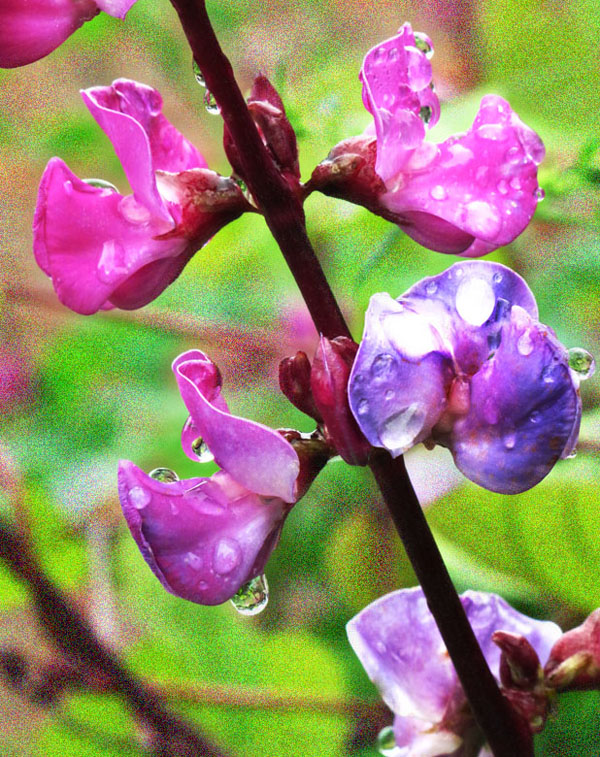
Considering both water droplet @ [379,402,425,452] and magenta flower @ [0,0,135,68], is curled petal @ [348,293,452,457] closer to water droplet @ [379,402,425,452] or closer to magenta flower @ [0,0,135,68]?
water droplet @ [379,402,425,452]

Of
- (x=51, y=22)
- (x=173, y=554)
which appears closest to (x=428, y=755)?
(x=173, y=554)

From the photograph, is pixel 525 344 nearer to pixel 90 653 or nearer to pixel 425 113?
pixel 425 113

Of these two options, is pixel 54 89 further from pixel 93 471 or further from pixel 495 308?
pixel 495 308

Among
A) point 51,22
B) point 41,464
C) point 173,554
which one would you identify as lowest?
point 41,464

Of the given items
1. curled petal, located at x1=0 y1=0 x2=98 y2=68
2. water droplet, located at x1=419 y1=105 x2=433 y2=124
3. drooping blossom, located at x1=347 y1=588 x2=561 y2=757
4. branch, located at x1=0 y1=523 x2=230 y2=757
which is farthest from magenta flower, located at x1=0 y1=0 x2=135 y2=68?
branch, located at x1=0 y1=523 x2=230 y2=757

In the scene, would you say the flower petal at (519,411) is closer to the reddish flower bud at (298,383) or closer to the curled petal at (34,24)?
the reddish flower bud at (298,383)

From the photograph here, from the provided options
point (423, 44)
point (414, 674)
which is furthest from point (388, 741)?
point (423, 44)
